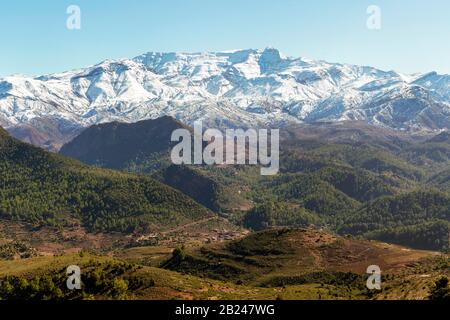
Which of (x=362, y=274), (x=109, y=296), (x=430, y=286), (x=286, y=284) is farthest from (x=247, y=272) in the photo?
(x=430, y=286)
